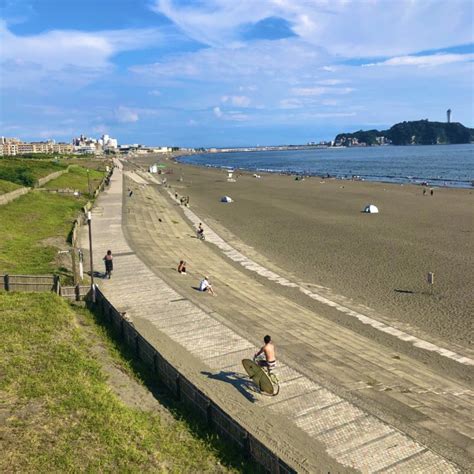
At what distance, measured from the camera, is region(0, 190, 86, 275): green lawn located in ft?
77.8

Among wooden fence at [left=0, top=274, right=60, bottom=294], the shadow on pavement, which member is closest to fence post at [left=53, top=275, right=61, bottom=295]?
wooden fence at [left=0, top=274, right=60, bottom=294]

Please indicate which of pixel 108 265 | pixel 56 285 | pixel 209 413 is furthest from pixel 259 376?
pixel 108 265

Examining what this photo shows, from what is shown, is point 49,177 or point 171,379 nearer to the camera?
point 171,379

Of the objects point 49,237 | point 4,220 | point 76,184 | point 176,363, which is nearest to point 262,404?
point 176,363

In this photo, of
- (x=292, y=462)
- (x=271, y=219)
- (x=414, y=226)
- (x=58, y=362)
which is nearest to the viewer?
(x=292, y=462)

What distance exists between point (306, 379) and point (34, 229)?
2532 cm

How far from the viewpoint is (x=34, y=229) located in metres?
32.9

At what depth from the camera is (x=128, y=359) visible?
1441cm

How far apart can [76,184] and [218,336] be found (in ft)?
186

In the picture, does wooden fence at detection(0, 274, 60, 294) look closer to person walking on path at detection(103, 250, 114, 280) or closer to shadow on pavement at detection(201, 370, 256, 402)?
person walking on path at detection(103, 250, 114, 280)

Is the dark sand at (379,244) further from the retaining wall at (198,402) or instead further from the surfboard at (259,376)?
the retaining wall at (198,402)

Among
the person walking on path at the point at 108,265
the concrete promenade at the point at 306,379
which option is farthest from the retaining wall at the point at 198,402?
the person walking on path at the point at 108,265

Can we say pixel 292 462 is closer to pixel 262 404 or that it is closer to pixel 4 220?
pixel 262 404

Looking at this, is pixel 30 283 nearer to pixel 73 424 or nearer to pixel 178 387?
pixel 178 387
